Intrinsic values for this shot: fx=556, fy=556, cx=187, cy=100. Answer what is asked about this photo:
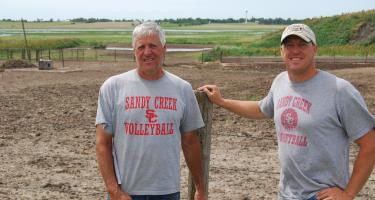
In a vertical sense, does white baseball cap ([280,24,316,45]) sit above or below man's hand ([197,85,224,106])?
above

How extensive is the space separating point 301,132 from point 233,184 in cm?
411

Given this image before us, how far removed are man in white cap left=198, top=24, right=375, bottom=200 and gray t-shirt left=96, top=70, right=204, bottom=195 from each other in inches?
24.6

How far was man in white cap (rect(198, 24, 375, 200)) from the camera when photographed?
10.0 feet

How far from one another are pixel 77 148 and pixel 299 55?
21.6ft

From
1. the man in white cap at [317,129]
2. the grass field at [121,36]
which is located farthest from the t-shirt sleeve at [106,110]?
the grass field at [121,36]

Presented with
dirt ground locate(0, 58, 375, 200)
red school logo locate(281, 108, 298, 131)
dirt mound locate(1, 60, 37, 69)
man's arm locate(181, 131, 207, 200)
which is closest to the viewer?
red school logo locate(281, 108, 298, 131)

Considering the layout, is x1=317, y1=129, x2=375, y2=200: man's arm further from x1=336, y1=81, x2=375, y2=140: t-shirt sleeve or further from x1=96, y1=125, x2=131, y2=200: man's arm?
x1=96, y1=125, x2=131, y2=200: man's arm

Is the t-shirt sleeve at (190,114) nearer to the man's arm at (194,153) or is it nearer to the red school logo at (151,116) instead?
the man's arm at (194,153)

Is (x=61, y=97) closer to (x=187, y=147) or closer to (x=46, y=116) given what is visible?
Result: (x=46, y=116)

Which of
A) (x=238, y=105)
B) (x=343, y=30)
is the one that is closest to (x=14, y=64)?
(x=238, y=105)

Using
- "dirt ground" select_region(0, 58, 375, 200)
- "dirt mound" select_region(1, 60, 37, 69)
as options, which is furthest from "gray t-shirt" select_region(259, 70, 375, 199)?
"dirt mound" select_region(1, 60, 37, 69)

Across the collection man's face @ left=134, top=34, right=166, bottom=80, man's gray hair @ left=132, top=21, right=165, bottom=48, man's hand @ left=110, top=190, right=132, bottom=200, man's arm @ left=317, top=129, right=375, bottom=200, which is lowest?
man's hand @ left=110, top=190, right=132, bottom=200

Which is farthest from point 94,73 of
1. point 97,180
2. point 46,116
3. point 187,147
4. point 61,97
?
point 187,147

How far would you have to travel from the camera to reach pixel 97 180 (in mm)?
7340
